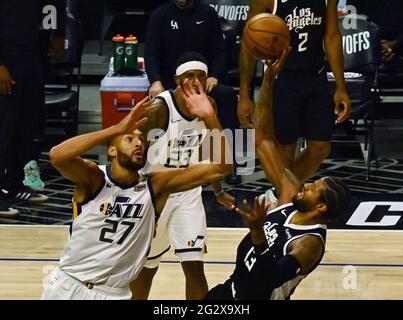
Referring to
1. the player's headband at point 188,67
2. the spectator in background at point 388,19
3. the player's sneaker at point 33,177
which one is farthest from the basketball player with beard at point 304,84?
the spectator in background at point 388,19

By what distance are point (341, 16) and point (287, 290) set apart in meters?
5.60

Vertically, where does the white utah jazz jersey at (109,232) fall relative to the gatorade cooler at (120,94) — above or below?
above

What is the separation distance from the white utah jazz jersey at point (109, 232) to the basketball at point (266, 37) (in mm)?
1611

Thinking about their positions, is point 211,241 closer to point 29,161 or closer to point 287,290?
point 29,161

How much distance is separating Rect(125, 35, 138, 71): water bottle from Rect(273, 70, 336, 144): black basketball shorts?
10.9ft

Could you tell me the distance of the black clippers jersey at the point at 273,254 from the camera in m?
6.25

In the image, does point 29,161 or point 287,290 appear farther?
point 29,161

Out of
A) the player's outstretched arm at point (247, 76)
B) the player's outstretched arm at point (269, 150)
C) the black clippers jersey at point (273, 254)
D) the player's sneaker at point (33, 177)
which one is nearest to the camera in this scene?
the black clippers jersey at point (273, 254)

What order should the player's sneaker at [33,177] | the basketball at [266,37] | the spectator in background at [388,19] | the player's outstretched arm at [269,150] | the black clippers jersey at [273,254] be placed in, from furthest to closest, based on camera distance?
the spectator in background at [388,19] < the player's sneaker at [33,177] < the basketball at [266,37] < the player's outstretched arm at [269,150] < the black clippers jersey at [273,254]

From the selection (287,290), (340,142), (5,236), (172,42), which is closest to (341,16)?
(340,142)

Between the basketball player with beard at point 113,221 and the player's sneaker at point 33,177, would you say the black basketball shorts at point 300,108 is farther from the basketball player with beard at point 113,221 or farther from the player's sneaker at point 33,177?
the player's sneaker at point 33,177

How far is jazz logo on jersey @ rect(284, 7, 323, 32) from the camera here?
8508 mm

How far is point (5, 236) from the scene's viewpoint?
31.4 feet

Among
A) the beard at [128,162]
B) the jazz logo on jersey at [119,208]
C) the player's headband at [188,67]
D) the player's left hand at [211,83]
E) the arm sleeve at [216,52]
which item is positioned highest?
the player's headband at [188,67]
